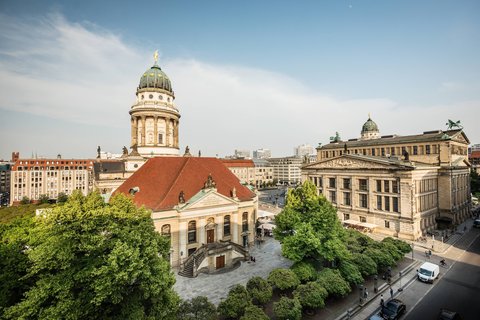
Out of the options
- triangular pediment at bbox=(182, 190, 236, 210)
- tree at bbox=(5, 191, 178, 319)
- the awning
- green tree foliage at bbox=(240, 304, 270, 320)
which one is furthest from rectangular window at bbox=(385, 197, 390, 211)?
tree at bbox=(5, 191, 178, 319)

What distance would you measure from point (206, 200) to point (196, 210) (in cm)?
195

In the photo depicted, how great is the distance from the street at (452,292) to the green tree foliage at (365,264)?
3.87 meters

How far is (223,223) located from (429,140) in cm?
5179

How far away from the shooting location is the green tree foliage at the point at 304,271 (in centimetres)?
2630

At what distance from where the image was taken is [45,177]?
378ft

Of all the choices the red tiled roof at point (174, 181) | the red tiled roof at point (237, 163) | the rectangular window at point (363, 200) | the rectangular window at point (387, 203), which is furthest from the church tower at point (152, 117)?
the red tiled roof at point (237, 163)

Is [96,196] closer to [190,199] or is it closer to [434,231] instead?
[190,199]

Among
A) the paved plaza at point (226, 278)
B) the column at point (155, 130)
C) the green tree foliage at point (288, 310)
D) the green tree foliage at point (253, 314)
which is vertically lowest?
the paved plaza at point (226, 278)

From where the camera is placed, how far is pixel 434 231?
1984 inches

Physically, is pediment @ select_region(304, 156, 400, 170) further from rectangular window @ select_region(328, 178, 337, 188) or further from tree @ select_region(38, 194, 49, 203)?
tree @ select_region(38, 194, 49, 203)

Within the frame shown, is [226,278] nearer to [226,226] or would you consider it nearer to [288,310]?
[226,226]

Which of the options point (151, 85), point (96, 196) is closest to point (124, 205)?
point (96, 196)

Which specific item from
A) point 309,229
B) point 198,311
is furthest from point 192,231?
point 198,311

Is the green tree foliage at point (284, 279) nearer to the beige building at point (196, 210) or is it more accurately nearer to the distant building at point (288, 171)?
the beige building at point (196, 210)
